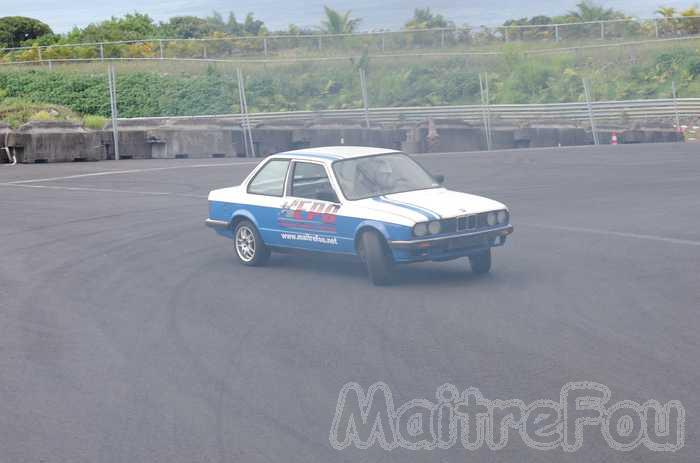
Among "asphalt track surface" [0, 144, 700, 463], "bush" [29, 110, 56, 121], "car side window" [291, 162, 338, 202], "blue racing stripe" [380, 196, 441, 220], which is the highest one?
"bush" [29, 110, 56, 121]

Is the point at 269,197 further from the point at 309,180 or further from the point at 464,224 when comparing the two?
the point at 464,224

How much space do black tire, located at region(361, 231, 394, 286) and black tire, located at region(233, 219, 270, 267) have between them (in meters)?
1.95

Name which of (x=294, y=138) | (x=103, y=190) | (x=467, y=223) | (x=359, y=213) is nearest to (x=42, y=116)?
(x=294, y=138)

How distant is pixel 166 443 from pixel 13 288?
6164 mm

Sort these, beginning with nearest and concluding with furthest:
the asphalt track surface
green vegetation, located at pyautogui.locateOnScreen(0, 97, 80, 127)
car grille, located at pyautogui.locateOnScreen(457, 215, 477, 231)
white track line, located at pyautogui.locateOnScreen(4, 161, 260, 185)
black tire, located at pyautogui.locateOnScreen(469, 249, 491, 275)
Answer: the asphalt track surface
car grille, located at pyautogui.locateOnScreen(457, 215, 477, 231)
black tire, located at pyautogui.locateOnScreen(469, 249, 491, 275)
white track line, located at pyautogui.locateOnScreen(4, 161, 260, 185)
green vegetation, located at pyautogui.locateOnScreen(0, 97, 80, 127)

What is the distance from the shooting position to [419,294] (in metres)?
10.7

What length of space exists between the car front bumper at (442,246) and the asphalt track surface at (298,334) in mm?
325

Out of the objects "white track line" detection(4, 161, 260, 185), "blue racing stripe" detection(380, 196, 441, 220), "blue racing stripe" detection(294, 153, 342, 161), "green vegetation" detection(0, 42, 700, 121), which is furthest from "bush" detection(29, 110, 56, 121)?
A: "blue racing stripe" detection(380, 196, 441, 220)

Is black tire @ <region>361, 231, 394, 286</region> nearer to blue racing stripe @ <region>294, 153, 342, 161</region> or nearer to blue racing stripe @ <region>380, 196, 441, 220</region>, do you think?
blue racing stripe @ <region>380, 196, 441, 220</region>

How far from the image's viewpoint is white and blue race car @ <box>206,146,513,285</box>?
11.1 metres

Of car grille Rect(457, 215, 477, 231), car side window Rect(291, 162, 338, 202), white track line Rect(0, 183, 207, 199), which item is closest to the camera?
car grille Rect(457, 215, 477, 231)

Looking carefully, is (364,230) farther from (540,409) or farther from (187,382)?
(540,409)

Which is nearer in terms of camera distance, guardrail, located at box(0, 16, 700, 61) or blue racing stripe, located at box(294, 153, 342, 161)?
blue racing stripe, located at box(294, 153, 342, 161)

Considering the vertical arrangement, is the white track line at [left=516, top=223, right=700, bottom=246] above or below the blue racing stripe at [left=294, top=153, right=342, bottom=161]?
below
